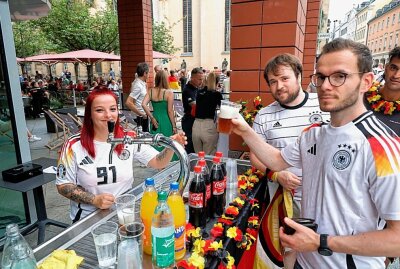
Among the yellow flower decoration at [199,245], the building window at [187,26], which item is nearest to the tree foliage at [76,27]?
the yellow flower decoration at [199,245]

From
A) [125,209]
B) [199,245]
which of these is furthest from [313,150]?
[125,209]

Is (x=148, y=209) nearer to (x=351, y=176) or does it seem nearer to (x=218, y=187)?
(x=218, y=187)

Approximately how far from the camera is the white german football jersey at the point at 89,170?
6.22 feet

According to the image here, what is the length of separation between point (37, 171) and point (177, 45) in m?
36.3

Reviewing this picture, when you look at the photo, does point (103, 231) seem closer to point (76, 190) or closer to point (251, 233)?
point (76, 190)

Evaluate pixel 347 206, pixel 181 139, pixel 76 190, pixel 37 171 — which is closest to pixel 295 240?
pixel 347 206

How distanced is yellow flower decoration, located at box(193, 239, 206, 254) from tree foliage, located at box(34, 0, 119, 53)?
15.3m

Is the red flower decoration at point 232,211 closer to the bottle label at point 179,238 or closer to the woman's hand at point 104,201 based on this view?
the bottle label at point 179,238

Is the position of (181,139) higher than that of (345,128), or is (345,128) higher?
(345,128)

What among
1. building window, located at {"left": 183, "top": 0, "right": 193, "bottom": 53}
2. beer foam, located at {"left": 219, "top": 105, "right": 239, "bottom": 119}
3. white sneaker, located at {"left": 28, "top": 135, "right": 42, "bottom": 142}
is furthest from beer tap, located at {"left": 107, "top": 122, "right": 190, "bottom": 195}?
building window, located at {"left": 183, "top": 0, "right": 193, "bottom": 53}

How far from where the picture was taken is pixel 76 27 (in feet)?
46.3

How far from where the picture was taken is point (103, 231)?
48.5 inches

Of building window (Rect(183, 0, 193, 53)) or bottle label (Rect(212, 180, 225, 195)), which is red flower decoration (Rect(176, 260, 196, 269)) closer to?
bottle label (Rect(212, 180, 225, 195))

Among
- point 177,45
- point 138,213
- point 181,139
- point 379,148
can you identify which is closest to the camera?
point 379,148
